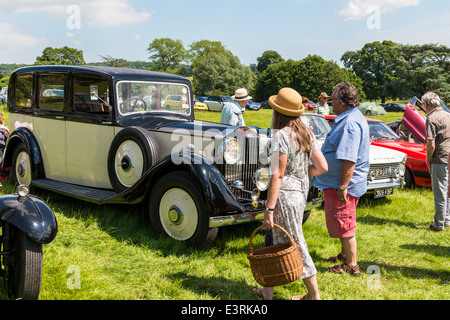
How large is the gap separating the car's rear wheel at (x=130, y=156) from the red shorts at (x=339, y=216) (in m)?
2.12

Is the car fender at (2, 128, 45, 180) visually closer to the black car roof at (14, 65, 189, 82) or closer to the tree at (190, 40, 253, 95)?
the black car roof at (14, 65, 189, 82)

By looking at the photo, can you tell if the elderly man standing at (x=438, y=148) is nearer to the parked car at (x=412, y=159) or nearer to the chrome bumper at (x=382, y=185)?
the chrome bumper at (x=382, y=185)

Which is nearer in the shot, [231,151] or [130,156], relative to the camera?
[231,151]

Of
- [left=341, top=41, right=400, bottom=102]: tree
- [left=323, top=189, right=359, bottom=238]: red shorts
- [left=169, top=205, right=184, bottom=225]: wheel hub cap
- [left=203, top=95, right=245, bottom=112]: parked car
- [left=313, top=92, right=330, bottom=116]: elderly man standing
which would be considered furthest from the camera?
[left=341, top=41, right=400, bottom=102]: tree

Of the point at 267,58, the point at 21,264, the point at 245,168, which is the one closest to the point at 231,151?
the point at 245,168

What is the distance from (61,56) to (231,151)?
246 feet

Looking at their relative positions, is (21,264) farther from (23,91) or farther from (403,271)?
(23,91)

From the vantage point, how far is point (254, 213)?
4.02m

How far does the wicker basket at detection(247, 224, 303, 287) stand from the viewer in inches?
112

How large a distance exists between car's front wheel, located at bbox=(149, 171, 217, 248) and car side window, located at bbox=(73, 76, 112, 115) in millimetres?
1592

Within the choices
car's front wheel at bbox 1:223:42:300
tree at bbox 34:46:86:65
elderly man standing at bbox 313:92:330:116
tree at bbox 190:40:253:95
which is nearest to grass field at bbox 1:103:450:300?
car's front wheel at bbox 1:223:42:300

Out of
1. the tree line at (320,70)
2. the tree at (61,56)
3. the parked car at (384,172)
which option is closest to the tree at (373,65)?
the tree line at (320,70)

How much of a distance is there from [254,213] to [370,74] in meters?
67.4

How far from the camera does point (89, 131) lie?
17.6ft
